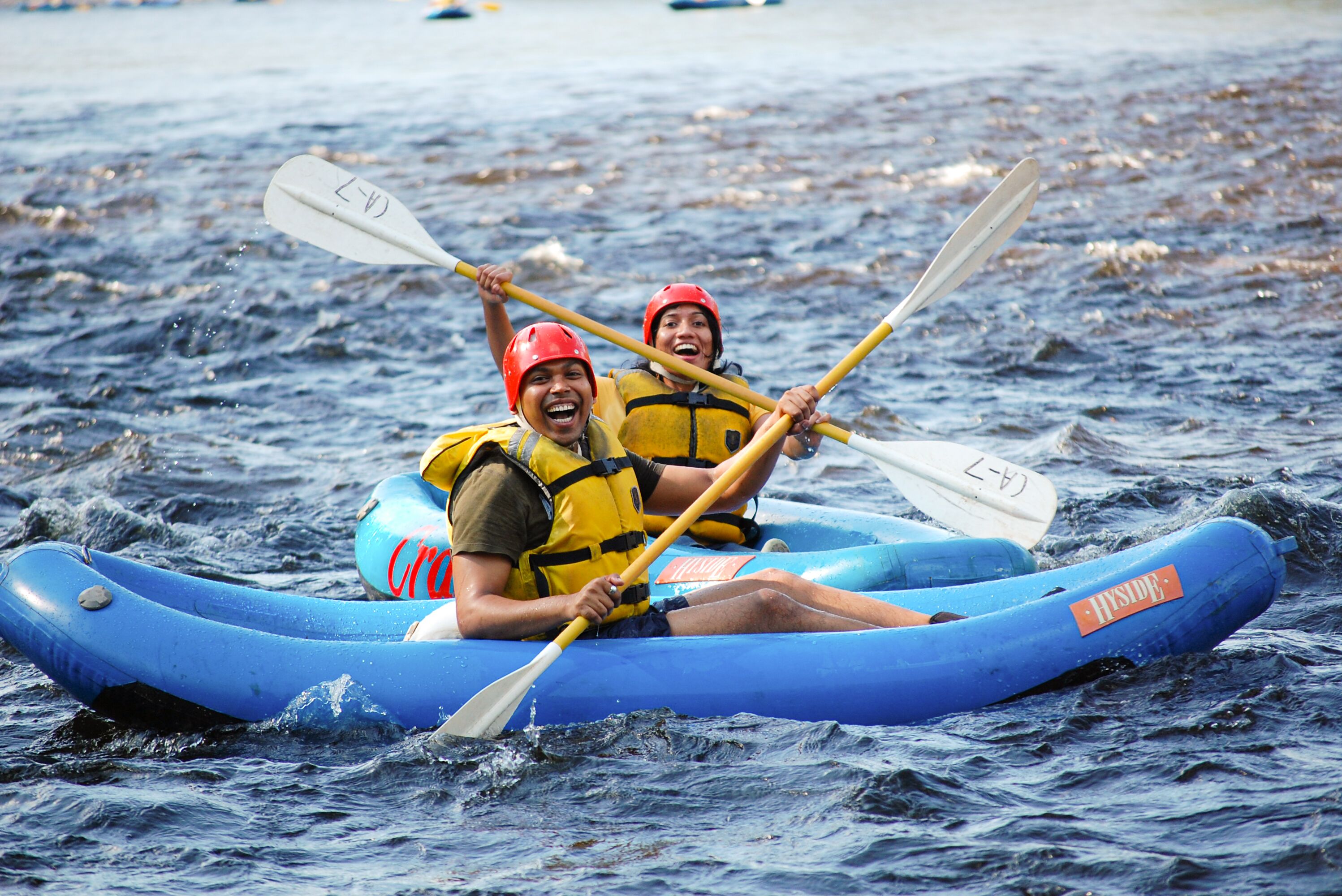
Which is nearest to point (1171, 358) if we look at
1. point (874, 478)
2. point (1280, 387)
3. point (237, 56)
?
point (1280, 387)

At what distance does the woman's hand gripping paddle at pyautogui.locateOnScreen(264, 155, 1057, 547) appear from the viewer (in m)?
4.89

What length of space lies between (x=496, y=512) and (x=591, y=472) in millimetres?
310

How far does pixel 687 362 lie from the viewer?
16.4 feet

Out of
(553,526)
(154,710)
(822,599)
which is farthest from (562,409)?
(154,710)

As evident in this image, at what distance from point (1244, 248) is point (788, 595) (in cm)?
775

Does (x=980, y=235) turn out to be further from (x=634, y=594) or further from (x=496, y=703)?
(x=496, y=703)

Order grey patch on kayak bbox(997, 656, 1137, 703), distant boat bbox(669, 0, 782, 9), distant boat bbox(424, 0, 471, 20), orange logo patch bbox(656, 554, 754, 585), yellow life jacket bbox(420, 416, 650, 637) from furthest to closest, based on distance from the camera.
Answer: distant boat bbox(424, 0, 471, 20) → distant boat bbox(669, 0, 782, 9) → orange logo patch bbox(656, 554, 754, 585) → grey patch on kayak bbox(997, 656, 1137, 703) → yellow life jacket bbox(420, 416, 650, 637)

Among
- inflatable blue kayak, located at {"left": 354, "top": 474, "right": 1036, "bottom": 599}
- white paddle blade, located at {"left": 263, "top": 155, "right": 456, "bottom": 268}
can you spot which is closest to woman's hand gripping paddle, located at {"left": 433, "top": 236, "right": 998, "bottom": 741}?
inflatable blue kayak, located at {"left": 354, "top": 474, "right": 1036, "bottom": 599}

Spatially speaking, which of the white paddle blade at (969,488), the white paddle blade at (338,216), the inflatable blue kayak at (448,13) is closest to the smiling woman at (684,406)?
the white paddle blade at (969,488)

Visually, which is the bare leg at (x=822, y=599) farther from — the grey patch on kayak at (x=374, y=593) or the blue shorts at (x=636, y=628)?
the grey patch on kayak at (x=374, y=593)

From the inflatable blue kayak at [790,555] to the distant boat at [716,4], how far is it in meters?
36.5

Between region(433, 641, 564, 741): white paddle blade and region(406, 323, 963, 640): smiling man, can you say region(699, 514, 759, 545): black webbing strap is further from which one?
region(433, 641, 564, 741): white paddle blade

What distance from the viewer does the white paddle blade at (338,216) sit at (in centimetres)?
536

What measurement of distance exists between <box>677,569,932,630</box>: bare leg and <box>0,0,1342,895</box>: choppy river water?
15.9 inches
